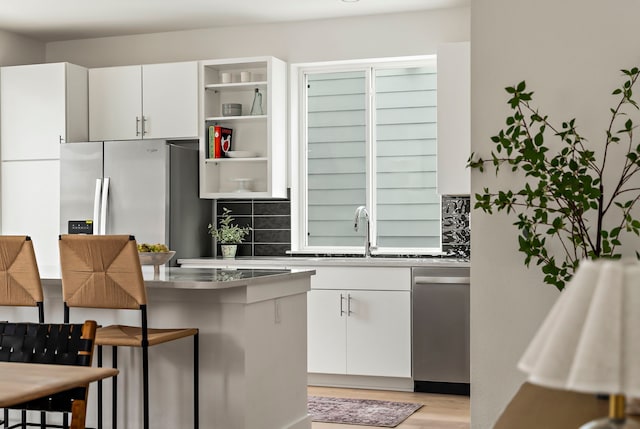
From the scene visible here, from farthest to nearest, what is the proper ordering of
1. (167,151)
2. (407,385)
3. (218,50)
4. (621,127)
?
(218,50), (167,151), (407,385), (621,127)

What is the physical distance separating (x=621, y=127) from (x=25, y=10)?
15.5 feet

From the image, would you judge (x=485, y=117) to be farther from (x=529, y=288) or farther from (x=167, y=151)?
(x=167, y=151)

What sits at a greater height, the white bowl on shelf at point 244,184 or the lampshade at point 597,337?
the white bowl on shelf at point 244,184

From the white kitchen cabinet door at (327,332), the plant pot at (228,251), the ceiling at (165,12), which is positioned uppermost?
the ceiling at (165,12)

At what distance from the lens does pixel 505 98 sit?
309 centimetres

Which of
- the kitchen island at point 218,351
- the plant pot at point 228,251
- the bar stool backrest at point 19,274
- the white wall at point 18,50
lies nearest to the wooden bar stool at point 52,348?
the kitchen island at point 218,351

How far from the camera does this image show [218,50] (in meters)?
6.71

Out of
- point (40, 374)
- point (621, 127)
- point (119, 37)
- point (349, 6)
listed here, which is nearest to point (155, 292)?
point (40, 374)

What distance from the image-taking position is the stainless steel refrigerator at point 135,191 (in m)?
6.14

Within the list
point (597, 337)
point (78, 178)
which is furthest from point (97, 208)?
point (597, 337)

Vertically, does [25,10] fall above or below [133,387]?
above

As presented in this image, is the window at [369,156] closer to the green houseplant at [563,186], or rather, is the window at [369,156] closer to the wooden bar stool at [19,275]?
the wooden bar stool at [19,275]

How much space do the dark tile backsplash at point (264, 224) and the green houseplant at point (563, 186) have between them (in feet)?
11.7

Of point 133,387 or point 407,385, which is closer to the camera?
point 133,387
